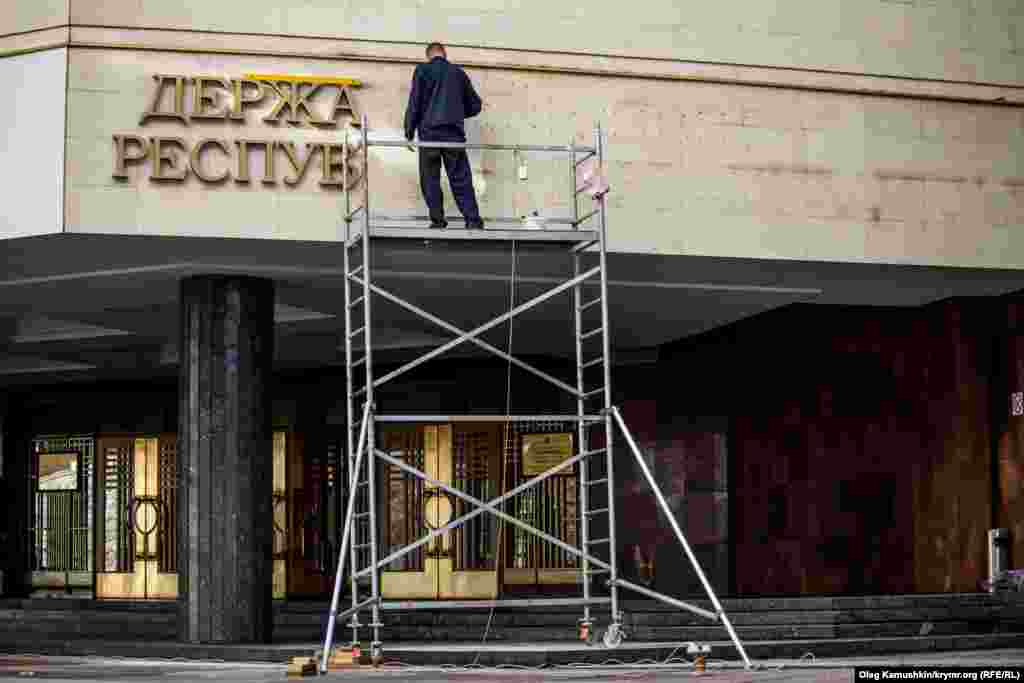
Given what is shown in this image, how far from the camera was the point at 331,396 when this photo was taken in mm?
24781

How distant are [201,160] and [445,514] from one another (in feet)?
32.8

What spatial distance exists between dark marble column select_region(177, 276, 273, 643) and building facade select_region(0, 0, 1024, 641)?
0.09 ft

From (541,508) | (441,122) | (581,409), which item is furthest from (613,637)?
(541,508)

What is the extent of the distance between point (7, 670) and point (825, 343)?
10535mm

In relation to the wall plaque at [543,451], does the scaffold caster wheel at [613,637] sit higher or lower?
lower

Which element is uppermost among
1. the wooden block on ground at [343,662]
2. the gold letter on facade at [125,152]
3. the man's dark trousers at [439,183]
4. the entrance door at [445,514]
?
the gold letter on facade at [125,152]

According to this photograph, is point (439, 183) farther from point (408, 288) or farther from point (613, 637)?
point (613, 637)

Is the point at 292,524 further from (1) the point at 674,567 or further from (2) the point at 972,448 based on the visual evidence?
(2) the point at 972,448

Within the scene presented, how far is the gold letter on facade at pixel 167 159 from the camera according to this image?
14.7 meters

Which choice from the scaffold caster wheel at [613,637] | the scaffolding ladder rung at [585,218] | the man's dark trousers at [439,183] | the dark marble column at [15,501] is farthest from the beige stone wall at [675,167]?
the dark marble column at [15,501]

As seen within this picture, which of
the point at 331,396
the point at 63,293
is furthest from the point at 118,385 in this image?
the point at 63,293

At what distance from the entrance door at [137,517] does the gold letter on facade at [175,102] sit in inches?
452

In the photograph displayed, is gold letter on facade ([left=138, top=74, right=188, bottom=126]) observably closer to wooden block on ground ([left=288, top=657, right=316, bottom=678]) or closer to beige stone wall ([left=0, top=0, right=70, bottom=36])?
beige stone wall ([left=0, top=0, right=70, bottom=36])

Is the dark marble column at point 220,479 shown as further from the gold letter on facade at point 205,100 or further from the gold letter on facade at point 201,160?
the gold letter on facade at point 205,100
